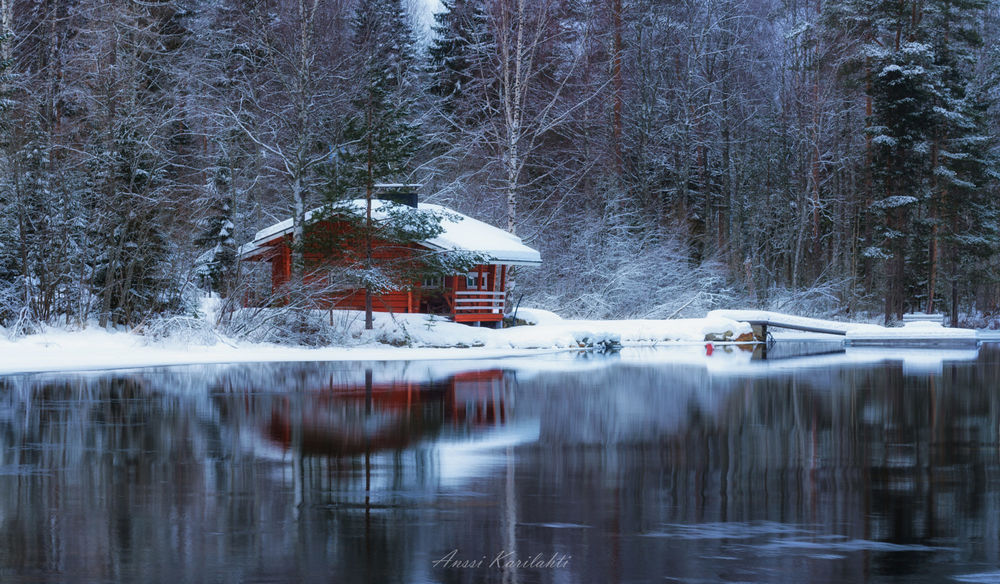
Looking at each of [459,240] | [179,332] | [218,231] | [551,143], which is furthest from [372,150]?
[551,143]

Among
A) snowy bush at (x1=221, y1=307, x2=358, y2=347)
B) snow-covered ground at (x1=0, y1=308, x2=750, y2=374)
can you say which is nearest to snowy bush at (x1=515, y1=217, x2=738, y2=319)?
snow-covered ground at (x1=0, y1=308, x2=750, y2=374)

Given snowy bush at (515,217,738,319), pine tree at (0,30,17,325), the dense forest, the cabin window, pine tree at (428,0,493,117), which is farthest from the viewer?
pine tree at (428,0,493,117)

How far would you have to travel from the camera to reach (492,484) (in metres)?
10.2

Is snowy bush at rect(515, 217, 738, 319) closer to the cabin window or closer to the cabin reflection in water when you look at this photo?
the cabin window

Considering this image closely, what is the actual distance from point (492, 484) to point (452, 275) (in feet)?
89.2

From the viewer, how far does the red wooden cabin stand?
36750 millimetres

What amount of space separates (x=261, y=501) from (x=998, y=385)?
1830 cm

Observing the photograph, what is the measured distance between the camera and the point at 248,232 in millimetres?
52000

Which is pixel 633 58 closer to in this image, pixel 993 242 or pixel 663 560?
pixel 993 242

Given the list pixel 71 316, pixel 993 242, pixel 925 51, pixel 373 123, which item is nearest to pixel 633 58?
pixel 925 51

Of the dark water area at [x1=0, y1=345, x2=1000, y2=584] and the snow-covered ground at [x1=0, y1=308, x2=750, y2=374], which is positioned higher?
the snow-covered ground at [x1=0, y1=308, x2=750, y2=374]

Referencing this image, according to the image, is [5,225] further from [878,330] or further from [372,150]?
[878,330]

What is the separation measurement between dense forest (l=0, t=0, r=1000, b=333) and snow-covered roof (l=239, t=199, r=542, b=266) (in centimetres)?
119

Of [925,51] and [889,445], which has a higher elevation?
[925,51]
